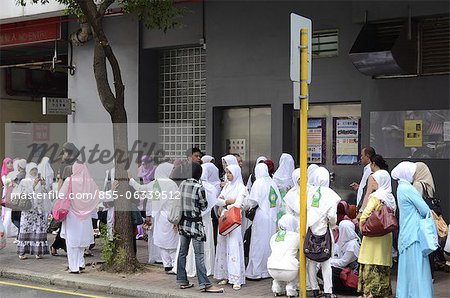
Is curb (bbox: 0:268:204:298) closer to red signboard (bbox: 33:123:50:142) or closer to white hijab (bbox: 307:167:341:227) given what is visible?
white hijab (bbox: 307:167:341:227)

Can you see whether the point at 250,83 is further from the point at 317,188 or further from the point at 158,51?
the point at 317,188

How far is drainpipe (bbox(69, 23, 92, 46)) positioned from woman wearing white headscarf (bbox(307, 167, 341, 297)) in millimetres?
10045

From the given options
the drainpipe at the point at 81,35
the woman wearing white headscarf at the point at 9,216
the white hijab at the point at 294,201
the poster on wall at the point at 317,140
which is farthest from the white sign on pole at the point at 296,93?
the drainpipe at the point at 81,35

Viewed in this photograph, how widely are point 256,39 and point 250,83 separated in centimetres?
97

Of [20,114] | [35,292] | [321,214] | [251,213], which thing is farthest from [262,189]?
[20,114]

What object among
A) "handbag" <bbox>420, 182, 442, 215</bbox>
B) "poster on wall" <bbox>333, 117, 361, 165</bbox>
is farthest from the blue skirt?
"poster on wall" <bbox>333, 117, 361, 165</bbox>

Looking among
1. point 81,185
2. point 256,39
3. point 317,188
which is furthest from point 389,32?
point 81,185

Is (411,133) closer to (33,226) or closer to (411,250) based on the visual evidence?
(411,250)

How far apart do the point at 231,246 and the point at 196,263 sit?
65cm

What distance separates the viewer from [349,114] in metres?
13.8

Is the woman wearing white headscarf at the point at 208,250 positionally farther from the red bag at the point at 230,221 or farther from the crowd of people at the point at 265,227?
the red bag at the point at 230,221

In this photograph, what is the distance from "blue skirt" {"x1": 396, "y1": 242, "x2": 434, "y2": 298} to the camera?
808cm

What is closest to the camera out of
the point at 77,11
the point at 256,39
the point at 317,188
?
A: the point at 317,188

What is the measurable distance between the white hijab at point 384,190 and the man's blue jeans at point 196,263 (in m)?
2.49
